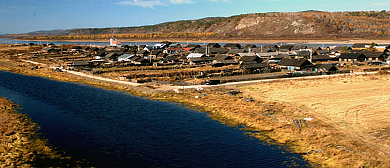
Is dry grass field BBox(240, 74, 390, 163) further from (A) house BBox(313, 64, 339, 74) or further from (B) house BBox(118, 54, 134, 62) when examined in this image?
(B) house BBox(118, 54, 134, 62)

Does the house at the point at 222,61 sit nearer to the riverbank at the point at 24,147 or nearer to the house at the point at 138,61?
the house at the point at 138,61

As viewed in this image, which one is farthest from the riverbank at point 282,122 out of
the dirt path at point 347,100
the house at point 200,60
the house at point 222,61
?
the house at point 200,60

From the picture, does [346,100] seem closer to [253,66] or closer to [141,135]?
[141,135]

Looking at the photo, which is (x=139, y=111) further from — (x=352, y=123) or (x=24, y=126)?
(x=352, y=123)

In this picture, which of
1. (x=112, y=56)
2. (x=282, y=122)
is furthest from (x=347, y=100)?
(x=112, y=56)

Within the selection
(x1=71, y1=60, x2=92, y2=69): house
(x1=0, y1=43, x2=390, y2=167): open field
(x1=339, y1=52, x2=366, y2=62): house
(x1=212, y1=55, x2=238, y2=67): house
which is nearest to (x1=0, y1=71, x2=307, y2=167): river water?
(x1=0, y1=43, x2=390, y2=167): open field

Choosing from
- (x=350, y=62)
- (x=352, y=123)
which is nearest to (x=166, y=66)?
(x=350, y=62)

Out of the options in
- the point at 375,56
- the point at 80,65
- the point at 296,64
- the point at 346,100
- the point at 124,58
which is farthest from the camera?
the point at 124,58
